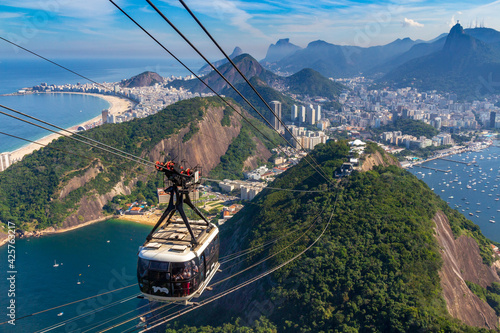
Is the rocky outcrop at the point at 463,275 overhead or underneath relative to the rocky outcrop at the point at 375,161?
underneath

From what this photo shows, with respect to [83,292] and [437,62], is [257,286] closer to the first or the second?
[83,292]

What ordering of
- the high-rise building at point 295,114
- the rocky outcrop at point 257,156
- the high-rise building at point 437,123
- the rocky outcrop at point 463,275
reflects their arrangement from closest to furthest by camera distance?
the rocky outcrop at point 463,275
the rocky outcrop at point 257,156
the high-rise building at point 437,123
the high-rise building at point 295,114

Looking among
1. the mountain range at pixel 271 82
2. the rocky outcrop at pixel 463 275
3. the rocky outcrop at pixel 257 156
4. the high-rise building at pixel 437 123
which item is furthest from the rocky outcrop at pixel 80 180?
the mountain range at pixel 271 82

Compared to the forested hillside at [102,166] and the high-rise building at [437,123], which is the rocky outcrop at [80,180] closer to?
the forested hillside at [102,166]

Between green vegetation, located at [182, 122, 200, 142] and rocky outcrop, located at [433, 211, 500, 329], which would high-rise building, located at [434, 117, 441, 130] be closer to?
green vegetation, located at [182, 122, 200, 142]

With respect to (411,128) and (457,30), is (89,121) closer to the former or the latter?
(411,128)

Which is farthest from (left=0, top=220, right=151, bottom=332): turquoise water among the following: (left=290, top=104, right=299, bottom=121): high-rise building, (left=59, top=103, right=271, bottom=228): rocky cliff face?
(left=290, top=104, right=299, bottom=121): high-rise building
